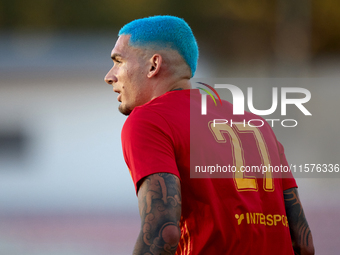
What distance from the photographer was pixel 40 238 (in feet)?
21.4

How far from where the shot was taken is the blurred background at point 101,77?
9148mm

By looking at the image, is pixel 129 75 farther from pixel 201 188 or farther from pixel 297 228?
pixel 297 228

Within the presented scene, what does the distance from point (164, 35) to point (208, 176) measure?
0.77m

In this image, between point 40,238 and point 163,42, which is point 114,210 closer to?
point 40,238

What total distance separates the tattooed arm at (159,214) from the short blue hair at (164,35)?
2.39 feet

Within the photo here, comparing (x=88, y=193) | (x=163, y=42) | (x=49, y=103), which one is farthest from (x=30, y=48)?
(x=163, y=42)

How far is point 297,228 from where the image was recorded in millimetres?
1621

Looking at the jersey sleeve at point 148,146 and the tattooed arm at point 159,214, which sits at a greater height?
the jersey sleeve at point 148,146

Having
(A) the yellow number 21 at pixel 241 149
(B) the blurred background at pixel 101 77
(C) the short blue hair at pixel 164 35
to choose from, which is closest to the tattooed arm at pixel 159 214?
(A) the yellow number 21 at pixel 241 149

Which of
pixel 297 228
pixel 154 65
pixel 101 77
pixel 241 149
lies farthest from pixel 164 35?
pixel 101 77

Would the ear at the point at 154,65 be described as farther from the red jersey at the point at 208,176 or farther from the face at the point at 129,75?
the red jersey at the point at 208,176

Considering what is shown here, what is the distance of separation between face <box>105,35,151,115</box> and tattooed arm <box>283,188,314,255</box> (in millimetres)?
770

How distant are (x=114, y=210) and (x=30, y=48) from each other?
4.82m

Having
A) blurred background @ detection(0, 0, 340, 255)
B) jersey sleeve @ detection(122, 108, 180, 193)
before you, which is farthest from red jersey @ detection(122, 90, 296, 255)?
blurred background @ detection(0, 0, 340, 255)
